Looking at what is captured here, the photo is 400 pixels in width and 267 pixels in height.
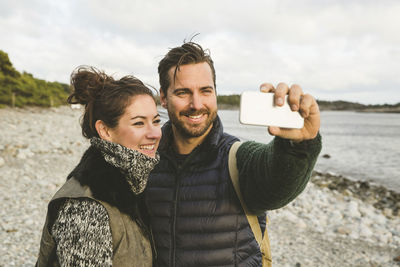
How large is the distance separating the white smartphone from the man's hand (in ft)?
0.12

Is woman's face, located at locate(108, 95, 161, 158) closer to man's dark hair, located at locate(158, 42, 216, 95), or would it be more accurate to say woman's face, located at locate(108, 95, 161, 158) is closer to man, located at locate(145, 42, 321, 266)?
man, located at locate(145, 42, 321, 266)

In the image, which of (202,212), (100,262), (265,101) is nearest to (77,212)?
(100,262)

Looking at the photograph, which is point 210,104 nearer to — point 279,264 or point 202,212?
point 202,212

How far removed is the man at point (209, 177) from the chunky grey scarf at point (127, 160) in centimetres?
36

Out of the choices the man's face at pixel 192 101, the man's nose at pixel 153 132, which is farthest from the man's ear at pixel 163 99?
the man's nose at pixel 153 132

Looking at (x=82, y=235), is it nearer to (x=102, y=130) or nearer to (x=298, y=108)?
(x=102, y=130)

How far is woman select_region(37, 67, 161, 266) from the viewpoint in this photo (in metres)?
1.82

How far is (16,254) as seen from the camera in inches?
201

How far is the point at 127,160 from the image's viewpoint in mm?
2229

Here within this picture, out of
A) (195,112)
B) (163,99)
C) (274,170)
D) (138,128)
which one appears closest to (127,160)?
(138,128)

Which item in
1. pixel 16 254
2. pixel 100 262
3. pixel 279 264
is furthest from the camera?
pixel 279 264

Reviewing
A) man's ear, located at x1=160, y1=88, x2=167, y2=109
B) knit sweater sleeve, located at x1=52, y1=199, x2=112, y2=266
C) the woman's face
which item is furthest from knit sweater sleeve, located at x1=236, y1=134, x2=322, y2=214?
man's ear, located at x1=160, y1=88, x2=167, y2=109

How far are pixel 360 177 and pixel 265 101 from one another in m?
16.6

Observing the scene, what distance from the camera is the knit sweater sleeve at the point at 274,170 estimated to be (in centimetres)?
180
